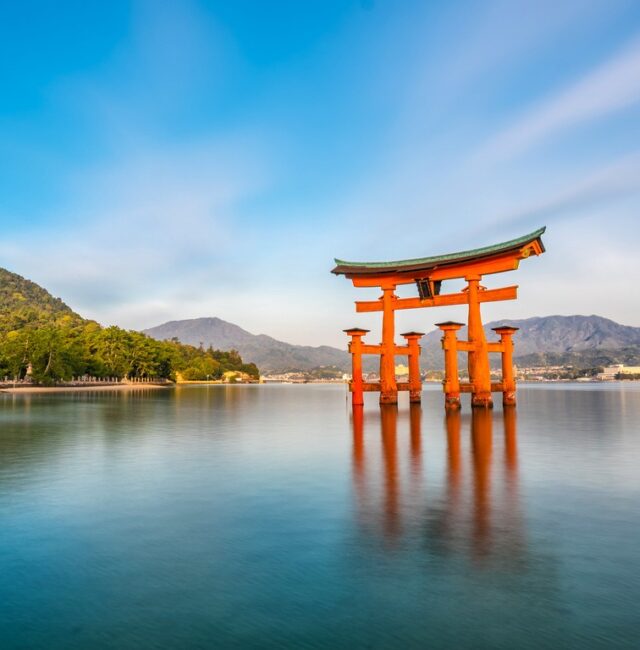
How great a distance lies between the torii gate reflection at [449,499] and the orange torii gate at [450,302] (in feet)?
44.1

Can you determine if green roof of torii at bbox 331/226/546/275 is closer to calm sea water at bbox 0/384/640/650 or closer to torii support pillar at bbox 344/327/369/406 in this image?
torii support pillar at bbox 344/327/369/406

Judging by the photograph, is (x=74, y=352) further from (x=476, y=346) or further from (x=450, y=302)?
(x=476, y=346)

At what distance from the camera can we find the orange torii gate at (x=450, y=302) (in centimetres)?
2986

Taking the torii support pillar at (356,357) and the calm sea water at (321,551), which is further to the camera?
the torii support pillar at (356,357)

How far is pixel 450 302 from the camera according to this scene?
3275 centimetres

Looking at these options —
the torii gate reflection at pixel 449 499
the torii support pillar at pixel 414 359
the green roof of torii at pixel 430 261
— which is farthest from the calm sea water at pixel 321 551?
the torii support pillar at pixel 414 359

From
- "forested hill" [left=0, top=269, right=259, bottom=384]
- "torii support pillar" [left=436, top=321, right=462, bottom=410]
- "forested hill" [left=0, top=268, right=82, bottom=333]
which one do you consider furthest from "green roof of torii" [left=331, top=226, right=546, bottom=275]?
"forested hill" [left=0, top=268, right=82, bottom=333]

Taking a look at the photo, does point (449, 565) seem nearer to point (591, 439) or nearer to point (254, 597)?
point (254, 597)

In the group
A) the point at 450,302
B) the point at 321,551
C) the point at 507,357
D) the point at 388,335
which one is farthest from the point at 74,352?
the point at 321,551

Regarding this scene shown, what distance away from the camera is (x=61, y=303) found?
561 ft

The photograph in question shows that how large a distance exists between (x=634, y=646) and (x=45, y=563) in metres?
6.61

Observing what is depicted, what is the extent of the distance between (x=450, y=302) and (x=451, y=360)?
13.1 ft

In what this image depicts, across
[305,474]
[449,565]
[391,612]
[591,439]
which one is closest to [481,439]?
[591,439]

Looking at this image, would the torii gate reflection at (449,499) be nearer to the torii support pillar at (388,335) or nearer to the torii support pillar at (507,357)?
the torii support pillar at (388,335)
